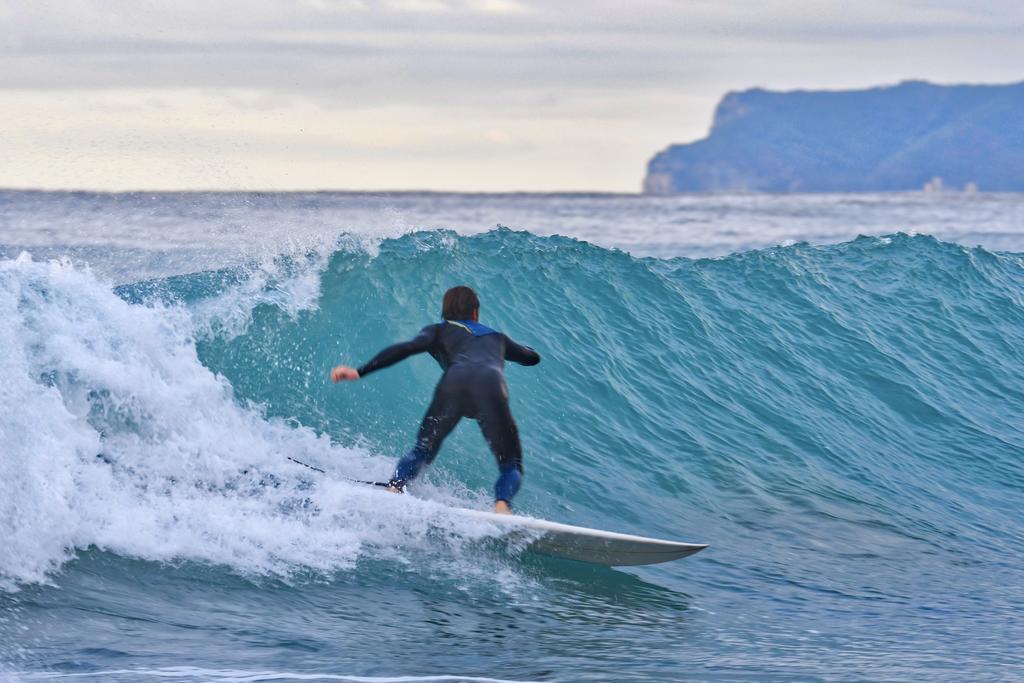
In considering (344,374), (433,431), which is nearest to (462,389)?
(433,431)

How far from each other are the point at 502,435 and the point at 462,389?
38 cm

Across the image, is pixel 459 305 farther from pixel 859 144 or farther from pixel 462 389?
pixel 859 144

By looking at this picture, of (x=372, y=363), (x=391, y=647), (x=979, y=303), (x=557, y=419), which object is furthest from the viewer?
(x=979, y=303)

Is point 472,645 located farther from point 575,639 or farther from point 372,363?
point 372,363

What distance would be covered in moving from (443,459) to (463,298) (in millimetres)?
1916

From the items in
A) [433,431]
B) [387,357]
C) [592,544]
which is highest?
[387,357]

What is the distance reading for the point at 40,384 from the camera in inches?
315

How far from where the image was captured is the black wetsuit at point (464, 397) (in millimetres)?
7574

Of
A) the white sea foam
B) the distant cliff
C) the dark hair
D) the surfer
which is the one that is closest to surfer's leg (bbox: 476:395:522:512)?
the surfer

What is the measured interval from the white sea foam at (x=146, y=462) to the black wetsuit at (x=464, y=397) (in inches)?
14.4

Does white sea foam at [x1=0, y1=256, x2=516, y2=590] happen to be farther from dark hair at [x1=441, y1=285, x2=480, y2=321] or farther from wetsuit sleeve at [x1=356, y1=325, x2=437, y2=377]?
dark hair at [x1=441, y1=285, x2=480, y2=321]

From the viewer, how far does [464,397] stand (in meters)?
7.59

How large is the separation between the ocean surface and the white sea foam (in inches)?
0.8

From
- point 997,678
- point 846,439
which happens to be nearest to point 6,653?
point 997,678
